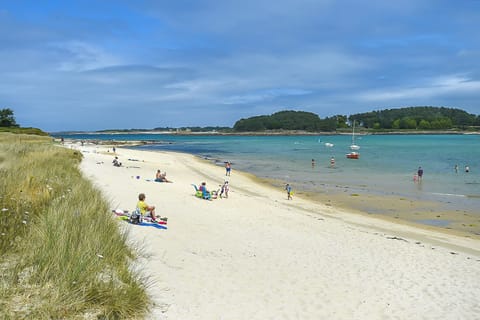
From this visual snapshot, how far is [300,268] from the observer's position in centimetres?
820

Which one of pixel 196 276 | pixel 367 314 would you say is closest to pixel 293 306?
pixel 367 314

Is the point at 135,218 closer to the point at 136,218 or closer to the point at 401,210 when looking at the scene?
the point at 136,218

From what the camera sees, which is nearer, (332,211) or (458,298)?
(458,298)

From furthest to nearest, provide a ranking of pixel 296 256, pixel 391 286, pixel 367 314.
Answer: pixel 296 256 < pixel 391 286 < pixel 367 314

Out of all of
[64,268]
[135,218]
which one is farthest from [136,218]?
[64,268]

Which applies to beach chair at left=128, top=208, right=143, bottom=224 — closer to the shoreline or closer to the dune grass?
the dune grass

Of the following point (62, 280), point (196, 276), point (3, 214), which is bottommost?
point (196, 276)

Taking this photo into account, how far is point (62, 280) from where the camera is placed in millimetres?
4238

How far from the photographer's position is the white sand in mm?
6047

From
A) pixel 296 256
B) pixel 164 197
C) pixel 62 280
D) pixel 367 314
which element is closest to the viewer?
pixel 62 280

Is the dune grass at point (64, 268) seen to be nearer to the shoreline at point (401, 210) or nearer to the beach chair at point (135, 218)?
the beach chair at point (135, 218)

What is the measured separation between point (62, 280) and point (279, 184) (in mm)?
23527

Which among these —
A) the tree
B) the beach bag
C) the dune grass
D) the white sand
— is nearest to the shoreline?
the white sand

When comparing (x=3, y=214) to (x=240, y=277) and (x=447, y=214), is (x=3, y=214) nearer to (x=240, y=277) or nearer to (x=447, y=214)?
(x=240, y=277)
